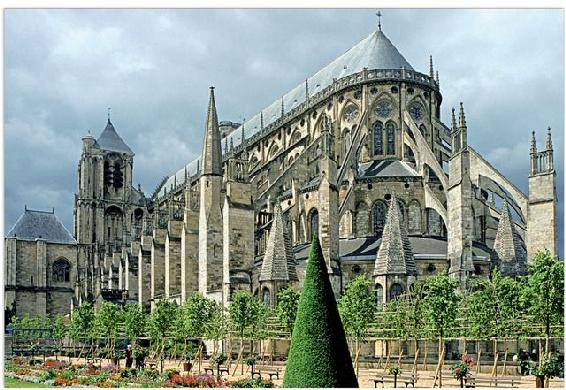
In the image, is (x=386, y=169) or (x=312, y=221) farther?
(x=386, y=169)

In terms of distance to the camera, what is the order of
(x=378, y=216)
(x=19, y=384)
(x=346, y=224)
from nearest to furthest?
(x=19, y=384) → (x=378, y=216) → (x=346, y=224)

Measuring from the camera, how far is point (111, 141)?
86.4 meters

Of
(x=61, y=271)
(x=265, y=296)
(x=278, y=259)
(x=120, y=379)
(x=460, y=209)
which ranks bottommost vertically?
(x=120, y=379)

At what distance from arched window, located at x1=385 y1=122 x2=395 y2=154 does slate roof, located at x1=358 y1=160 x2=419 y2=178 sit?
1220 mm

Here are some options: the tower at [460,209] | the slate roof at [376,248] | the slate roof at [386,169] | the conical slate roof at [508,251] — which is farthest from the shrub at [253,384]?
the slate roof at [386,169]

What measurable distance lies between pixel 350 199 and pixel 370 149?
5.42 metres

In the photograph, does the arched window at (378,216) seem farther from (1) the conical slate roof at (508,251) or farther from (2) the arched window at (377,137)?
(1) the conical slate roof at (508,251)

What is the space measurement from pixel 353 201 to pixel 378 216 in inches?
62.2

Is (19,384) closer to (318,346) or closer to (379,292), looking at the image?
(318,346)

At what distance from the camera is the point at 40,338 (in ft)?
203

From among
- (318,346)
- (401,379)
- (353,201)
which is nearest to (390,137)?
(353,201)

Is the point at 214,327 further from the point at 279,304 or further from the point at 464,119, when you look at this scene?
the point at 464,119

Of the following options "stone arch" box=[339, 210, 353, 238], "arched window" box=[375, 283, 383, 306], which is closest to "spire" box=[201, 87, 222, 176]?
"stone arch" box=[339, 210, 353, 238]

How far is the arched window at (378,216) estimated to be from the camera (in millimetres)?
44188
